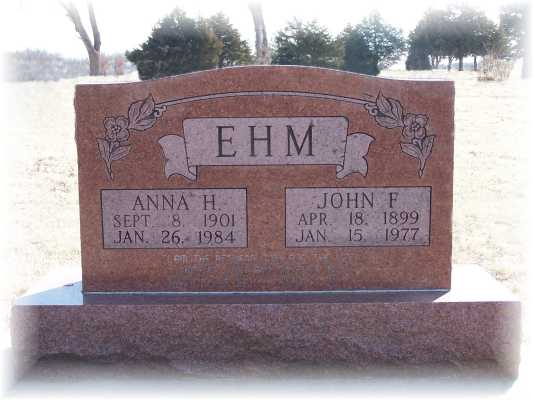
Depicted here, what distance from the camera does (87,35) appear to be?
26625 mm

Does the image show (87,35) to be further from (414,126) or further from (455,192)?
(414,126)

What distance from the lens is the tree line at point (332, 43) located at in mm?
21125

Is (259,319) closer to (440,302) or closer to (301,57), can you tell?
(440,302)

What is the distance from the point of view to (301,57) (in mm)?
22141

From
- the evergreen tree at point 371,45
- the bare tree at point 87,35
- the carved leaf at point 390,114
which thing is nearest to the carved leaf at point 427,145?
the carved leaf at point 390,114

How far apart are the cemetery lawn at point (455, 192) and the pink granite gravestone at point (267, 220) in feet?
1.84

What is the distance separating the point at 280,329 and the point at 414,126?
1.38m

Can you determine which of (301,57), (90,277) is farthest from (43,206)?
(301,57)

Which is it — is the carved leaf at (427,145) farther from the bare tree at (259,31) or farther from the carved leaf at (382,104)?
the bare tree at (259,31)

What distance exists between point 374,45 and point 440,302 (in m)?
24.4

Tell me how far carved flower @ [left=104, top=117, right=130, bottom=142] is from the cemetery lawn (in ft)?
5.24

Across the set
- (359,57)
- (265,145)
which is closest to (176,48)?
(359,57)

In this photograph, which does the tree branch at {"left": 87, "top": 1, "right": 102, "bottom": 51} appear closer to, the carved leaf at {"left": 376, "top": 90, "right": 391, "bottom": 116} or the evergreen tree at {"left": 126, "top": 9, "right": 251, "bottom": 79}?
the evergreen tree at {"left": 126, "top": 9, "right": 251, "bottom": 79}

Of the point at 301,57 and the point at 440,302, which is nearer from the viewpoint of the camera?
the point at 440,302
